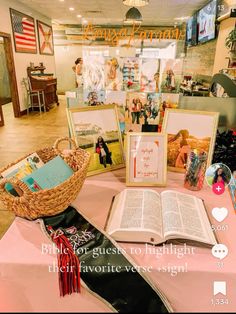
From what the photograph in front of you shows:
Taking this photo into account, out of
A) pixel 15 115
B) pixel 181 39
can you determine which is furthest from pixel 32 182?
pixel 15 115

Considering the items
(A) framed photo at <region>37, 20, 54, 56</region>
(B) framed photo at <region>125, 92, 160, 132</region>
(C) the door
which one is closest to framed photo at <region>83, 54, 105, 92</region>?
(B) framed photo at <region>125, 92, 160, 132</region>

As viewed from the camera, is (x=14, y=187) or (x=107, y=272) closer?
(x=107, y=272)

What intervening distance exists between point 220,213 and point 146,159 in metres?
0.36

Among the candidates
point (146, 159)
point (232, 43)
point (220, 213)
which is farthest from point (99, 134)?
point (232, 43)

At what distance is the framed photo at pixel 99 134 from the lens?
1.14 metres

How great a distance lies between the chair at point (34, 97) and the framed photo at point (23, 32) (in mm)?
877

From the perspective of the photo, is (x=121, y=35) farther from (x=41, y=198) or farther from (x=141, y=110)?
(x=41, y=198)

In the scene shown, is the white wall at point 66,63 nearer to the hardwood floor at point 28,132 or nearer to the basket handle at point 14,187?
the hardwood floor at point 28,132

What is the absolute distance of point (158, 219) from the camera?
753mm

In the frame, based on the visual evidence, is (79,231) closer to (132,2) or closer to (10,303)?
(10,303)

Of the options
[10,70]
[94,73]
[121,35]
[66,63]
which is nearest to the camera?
[94,73]

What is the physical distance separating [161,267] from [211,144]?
0.67 meters

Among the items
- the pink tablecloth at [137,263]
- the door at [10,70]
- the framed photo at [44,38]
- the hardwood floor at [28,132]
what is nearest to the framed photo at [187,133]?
the pink tablecloth at [137,263]

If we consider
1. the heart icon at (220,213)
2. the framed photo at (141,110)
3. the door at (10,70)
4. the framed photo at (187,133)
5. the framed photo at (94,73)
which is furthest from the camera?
the door at (10,70)
